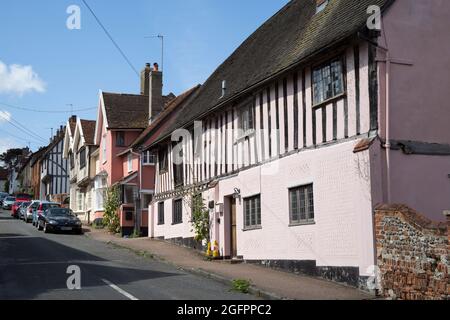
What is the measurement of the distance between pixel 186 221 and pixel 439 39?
13.1 metres

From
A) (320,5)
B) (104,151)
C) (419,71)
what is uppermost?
(320,5)

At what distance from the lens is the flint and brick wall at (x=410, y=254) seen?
33.3 ft

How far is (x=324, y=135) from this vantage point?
14.0 m

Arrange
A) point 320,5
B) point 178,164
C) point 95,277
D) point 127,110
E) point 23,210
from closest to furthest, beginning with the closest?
point 95,277, point 320,5, point 178,164, point 127,110, point 23,210

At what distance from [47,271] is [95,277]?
63.7 inches

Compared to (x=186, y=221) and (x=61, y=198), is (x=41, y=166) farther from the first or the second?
(x=186, y=221)

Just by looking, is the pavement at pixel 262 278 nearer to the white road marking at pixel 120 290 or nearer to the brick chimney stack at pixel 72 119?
the white road marking at pixel 120 290

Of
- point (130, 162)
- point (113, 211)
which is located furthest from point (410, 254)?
point (130, 162)

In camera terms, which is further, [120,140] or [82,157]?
[82,157]

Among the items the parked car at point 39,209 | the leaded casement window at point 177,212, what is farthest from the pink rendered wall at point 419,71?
the parked car at point 39,209

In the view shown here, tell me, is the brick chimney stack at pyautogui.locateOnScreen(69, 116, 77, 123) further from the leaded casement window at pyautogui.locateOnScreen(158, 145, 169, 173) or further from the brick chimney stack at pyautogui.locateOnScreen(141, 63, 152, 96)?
the leaded casement window at pyautogui.locateOnScreen(158, 145, 169, 173)

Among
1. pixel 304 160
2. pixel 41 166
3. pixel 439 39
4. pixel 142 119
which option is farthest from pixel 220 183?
pixel 41 166

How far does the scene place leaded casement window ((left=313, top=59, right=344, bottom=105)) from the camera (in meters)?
13.6

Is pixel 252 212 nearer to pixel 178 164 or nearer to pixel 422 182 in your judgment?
pixel 422 182
